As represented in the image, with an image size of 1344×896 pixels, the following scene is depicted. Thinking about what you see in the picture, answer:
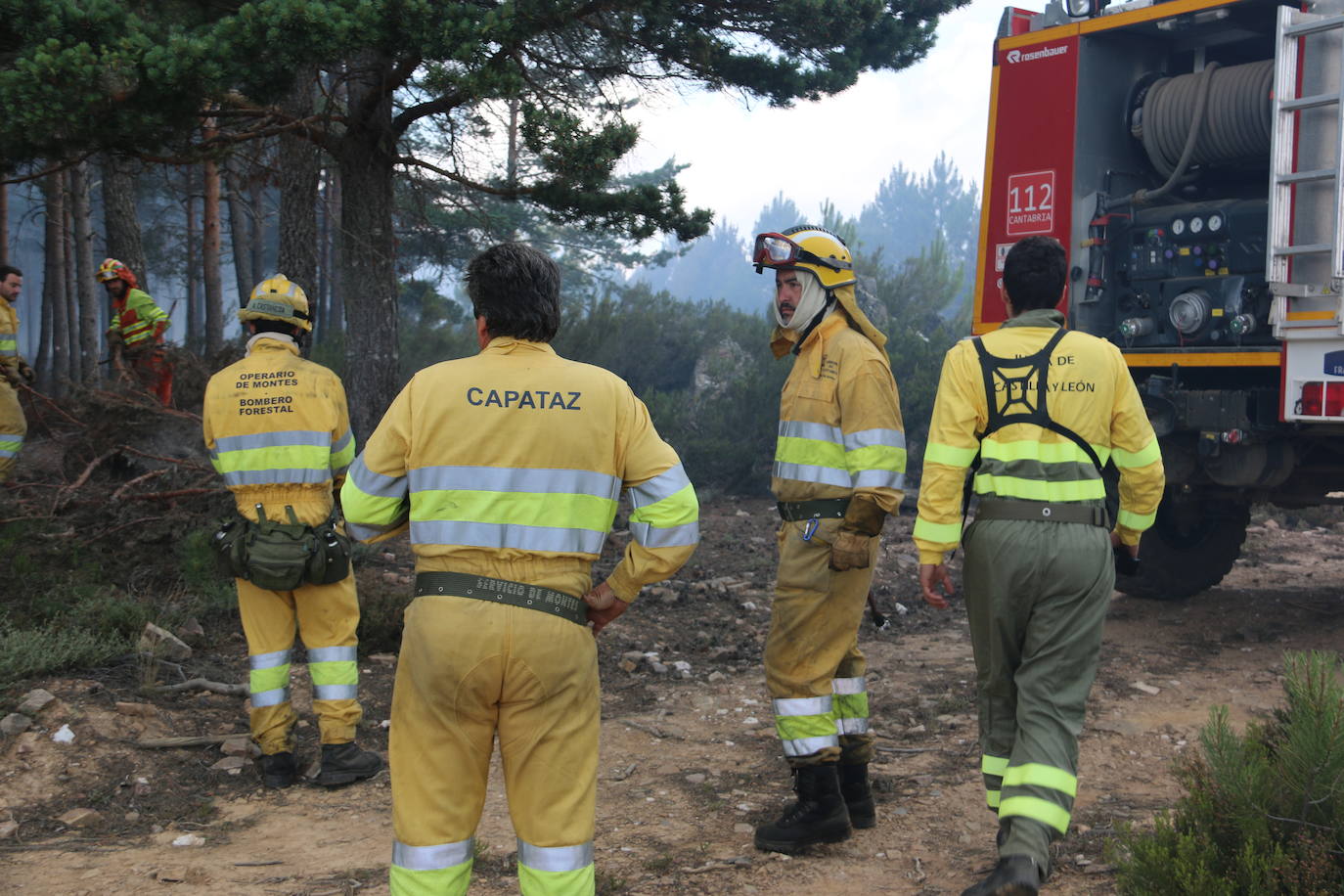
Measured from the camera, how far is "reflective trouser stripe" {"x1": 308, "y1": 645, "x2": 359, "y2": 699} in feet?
14.9

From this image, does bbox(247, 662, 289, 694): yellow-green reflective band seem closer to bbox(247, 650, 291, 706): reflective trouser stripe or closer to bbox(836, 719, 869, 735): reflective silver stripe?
bbox(247, 650, 291, 706): reflective trouser stripe

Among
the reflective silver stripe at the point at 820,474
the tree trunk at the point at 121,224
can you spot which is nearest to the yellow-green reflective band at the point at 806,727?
the reflective silver stripe at the point at 820,474

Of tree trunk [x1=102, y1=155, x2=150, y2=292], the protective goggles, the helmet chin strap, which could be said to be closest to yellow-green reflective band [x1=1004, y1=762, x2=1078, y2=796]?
the helmet chin strap

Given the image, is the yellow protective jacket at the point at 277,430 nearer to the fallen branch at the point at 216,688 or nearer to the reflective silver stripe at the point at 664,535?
the fallen branch at the point at 216,688

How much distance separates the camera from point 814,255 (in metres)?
4.04

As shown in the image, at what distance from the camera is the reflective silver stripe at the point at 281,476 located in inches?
176

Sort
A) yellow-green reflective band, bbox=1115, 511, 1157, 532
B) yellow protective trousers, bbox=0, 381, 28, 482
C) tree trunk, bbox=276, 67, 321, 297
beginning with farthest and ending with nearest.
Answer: tree trunk, bbox=276, 67, 321, 297, yellow protective trousers, bbox=0, 381, 28, 482, yellow-green reflective band, bbox=1115, 511, 1157, 532

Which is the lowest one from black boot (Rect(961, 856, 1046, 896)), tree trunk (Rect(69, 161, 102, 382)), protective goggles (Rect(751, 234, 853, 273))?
black boot (Rect(961, 856, 1046, 896))

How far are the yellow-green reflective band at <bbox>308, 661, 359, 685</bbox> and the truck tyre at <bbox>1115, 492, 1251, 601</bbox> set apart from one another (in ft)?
16.3

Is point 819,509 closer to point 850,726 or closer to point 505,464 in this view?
point 850,726

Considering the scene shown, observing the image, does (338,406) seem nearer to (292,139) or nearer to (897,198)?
(292,139)

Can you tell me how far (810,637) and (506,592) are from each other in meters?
1.55

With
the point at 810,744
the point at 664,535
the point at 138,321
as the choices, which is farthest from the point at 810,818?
the point at 138,321

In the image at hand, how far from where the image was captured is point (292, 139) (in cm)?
838
